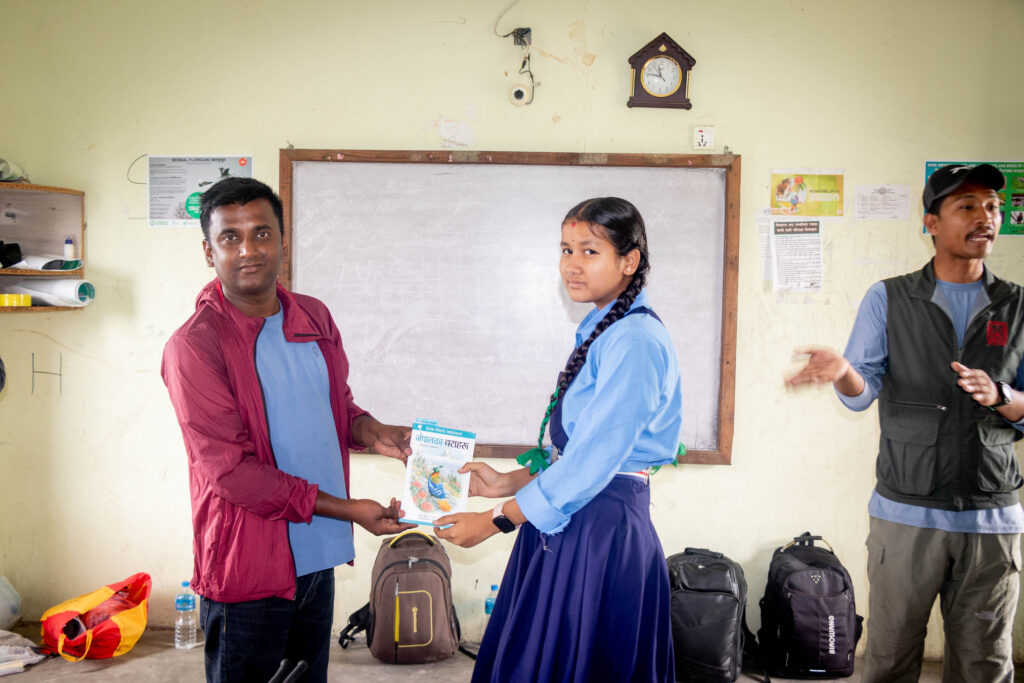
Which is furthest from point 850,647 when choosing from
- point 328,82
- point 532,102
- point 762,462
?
point 328,82

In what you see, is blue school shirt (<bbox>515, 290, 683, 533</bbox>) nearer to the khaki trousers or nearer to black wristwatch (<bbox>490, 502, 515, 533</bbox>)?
black wristwatch (<bbox>490, 502, 515, 533</bbox>)

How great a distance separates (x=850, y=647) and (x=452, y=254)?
2.39m

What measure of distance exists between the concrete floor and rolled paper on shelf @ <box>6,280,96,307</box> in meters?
1.54

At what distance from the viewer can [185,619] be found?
9.86 ft

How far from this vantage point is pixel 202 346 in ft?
4.76

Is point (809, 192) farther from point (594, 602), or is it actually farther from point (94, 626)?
point (94, 626)

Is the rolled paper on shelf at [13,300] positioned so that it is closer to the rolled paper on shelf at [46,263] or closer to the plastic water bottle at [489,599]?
the rolled paper on shelf at [46,263]

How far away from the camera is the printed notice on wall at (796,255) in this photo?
9.62ft

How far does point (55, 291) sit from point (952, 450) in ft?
11.5

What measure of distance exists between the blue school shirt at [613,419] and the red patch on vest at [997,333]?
1.08 m

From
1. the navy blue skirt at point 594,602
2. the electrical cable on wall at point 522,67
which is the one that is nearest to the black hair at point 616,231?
the navy blue skirt at point 594,602

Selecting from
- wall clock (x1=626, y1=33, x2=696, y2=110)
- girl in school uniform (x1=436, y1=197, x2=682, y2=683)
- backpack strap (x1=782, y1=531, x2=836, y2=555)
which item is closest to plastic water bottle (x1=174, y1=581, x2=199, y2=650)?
girl in school uniform (x1=436, y1=197, x2=682, y2=683)

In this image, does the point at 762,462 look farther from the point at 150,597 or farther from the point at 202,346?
the point at 150,597

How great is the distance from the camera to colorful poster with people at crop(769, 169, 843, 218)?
292 cm
